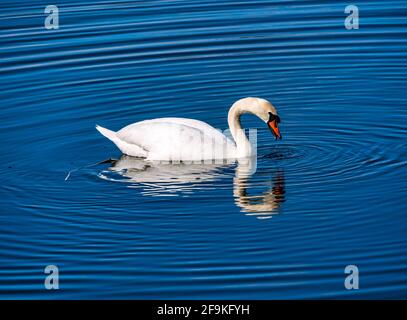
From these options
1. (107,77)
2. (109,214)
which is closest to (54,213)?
(109,214)

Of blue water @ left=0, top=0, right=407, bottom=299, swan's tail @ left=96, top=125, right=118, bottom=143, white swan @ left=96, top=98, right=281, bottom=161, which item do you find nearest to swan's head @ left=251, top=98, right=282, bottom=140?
white swan @ left=96, top=98, right=281, bottom=161

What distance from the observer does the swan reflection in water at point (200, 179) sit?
46.3 ft

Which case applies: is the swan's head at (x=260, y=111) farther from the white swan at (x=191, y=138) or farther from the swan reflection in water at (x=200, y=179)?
the swan reflection in water at (x=200, y=179)

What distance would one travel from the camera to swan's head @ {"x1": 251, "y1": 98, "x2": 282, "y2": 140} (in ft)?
51.8

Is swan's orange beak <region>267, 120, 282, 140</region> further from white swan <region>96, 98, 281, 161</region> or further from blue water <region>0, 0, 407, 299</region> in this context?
blue water <region>0, 0, 407, 299</region>

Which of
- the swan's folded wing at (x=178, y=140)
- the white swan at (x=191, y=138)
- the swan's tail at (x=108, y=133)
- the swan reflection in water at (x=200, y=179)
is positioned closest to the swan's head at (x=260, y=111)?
the white swan at (x=191, y=138)

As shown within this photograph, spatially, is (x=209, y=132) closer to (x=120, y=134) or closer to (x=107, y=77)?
(x=120, y=134)

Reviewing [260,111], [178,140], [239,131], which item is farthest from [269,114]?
[178,140]

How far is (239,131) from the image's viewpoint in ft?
52.9

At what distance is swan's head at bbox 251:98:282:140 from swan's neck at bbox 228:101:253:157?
0.77ft

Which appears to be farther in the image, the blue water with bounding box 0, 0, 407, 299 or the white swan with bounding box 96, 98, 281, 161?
the white swan with bounding box 96, 98, 281, 161
